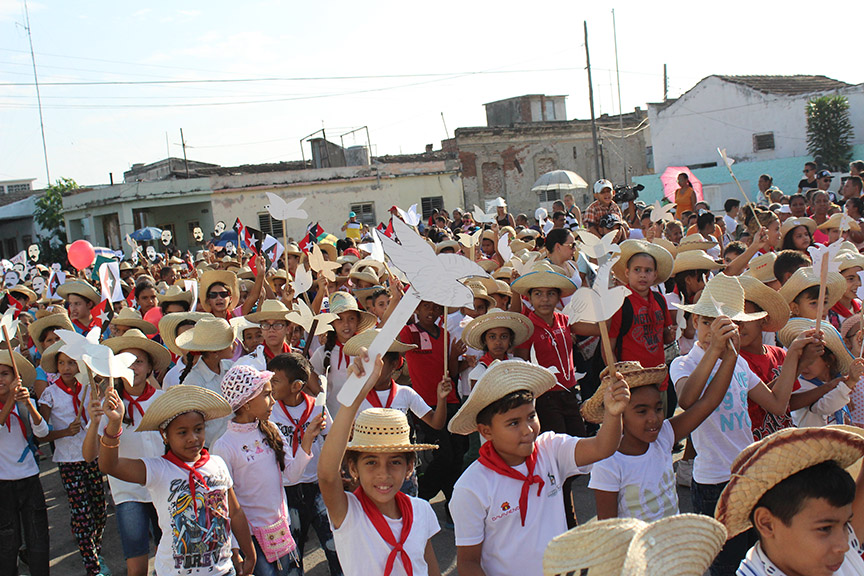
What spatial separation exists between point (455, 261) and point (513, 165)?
33781mm

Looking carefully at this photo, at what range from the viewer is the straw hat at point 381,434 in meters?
3.23

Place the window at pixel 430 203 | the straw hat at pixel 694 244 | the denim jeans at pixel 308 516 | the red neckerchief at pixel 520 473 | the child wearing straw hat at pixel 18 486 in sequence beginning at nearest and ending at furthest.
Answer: the red neckerchief at pixel 520 473
the denim jeans at pixel 308 516
the child wearing straw hat at pixel 18 486
the straw hat at pixel 694 244
the window at pixel 430 203

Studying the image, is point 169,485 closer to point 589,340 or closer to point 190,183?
point 589,340

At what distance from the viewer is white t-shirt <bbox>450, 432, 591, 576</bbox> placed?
3.22 meters

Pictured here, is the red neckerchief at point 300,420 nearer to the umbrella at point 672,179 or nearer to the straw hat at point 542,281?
the straw hat at point 542,281

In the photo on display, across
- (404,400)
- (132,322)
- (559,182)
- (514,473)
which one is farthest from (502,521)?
(559,182)

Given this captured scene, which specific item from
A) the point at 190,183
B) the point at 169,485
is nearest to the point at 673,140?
the point at 190,183

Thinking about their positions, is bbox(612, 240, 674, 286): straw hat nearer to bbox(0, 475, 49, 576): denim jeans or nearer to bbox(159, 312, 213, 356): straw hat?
bbox(159, 312, 213, 356): straw hat

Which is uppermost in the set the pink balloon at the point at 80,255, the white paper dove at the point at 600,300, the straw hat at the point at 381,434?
the pink balloon at the point at 80,255

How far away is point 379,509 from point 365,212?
3097cm

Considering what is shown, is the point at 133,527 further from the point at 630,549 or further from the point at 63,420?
the point at 630,549

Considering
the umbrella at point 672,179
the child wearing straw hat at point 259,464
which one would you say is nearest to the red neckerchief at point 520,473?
the child wearing straw hat at point 259,464

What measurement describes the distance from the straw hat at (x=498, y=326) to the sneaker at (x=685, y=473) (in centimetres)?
176

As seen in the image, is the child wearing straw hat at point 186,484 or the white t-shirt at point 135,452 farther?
the white t-shirt at point 135,452
